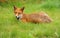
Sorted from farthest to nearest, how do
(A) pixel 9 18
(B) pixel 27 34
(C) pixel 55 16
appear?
(C) pixel 55 16
(A) pixel 9 18
(B) pixel 27 34

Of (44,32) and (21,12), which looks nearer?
(44,32)

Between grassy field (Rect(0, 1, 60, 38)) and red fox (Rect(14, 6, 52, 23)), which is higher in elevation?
red fox (Rect(14, 6, 52, 23))

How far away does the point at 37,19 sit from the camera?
357 inches

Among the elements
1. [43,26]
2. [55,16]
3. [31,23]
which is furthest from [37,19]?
[55,16]

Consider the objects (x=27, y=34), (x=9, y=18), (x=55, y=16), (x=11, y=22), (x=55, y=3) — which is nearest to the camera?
(x=27, y=34)

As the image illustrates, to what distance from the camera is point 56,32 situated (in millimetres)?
7285

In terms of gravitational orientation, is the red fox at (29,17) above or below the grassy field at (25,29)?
above

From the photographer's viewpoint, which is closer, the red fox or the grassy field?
the grassy field

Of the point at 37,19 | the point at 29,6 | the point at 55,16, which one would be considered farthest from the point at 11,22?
the point at 29,6

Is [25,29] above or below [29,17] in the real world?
below

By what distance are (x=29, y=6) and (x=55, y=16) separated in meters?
2.70

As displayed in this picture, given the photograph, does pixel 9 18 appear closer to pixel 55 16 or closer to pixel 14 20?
pixel 14 20

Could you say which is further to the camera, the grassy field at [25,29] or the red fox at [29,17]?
the red fox at [29,17]

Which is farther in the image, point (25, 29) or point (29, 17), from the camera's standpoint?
point (29, 17)
